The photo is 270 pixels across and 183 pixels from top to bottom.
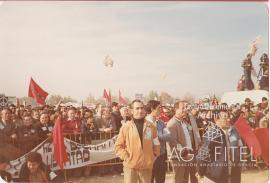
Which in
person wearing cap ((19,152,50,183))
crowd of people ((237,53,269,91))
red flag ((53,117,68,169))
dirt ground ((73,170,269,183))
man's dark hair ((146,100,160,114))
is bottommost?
dirt ground ((73,170,269,183))

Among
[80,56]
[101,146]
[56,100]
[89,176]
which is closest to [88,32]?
[80,56]

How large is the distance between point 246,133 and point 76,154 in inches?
46.4

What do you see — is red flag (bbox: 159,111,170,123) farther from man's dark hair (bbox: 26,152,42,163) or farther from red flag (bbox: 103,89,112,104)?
man's dark hair (bbox: 26,152,42,163)

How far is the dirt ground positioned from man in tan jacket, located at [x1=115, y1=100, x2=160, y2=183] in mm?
96

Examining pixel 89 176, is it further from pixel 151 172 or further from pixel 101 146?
pixel 151 172

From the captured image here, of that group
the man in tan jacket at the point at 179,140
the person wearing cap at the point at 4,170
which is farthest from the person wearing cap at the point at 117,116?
the person wearing cap at the point at 4,170

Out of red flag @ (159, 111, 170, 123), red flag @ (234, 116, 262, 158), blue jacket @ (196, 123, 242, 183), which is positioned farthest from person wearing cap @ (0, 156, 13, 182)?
red flag @ (234, 116, 262, 158)

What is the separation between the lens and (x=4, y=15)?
2.83 meters

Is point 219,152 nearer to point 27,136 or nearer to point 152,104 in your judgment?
point 152,104

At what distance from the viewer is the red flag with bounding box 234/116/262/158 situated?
3002 mm

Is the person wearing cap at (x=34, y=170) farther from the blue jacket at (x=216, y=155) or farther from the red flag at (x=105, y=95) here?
the blue jacket at (x=216, y=155)

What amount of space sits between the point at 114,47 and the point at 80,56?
0.23 m

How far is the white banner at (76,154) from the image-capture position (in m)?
2.92

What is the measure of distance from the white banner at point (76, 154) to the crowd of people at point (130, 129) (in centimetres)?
4
